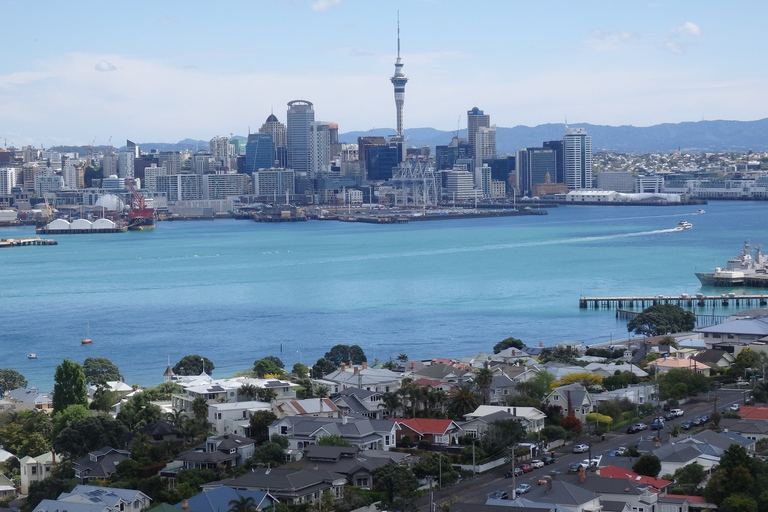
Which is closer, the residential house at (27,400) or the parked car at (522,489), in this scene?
the parked car at (522,489)

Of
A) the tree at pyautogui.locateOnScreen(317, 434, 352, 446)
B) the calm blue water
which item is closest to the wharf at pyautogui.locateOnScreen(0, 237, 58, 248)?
the calm blue water

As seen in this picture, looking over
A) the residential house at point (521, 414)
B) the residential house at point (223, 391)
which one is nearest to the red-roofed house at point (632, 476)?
the residential house at point (521, 414)

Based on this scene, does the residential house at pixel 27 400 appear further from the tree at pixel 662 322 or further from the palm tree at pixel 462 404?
the tree at pixel 662 322

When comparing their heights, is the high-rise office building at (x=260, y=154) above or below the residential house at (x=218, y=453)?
above

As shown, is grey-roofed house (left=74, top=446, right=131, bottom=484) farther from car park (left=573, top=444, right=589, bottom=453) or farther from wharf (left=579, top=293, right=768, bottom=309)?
wharf (left=579, top=293, right=768, bottom=309)

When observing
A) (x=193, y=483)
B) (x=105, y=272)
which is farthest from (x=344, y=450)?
(x=105, y=272)

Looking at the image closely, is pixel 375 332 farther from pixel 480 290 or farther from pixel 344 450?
pixel 344 450
